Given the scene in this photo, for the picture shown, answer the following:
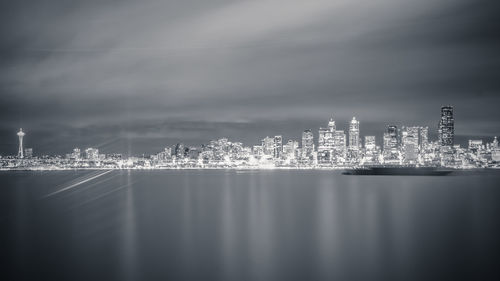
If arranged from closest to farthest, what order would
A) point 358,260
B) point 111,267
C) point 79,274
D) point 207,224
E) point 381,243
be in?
point 79,274 → point 111,267 → point 358,260 → point 381,243 → point 207,224

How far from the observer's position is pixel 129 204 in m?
58.4

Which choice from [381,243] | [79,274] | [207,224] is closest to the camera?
[79,274]

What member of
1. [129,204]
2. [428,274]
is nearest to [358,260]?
[428,274]

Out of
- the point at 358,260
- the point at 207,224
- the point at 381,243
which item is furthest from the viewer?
the point at 207,224

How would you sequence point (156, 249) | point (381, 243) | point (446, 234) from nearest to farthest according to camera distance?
point (156, 249) < point (381, 243) < point (446, 234)

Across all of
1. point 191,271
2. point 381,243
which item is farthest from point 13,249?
point 381,243

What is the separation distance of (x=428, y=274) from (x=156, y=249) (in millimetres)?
16324

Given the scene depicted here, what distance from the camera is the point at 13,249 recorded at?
26.8 metres

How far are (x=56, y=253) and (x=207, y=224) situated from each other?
1532 centimetres

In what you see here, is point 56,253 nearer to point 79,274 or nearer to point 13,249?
point 13,249

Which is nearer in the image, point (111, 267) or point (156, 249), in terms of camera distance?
point (111, 267)

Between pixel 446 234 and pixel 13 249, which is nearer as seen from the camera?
pixel 13 249

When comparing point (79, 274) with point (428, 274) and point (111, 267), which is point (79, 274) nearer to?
point (111, 267)

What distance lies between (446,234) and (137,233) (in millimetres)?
24761
